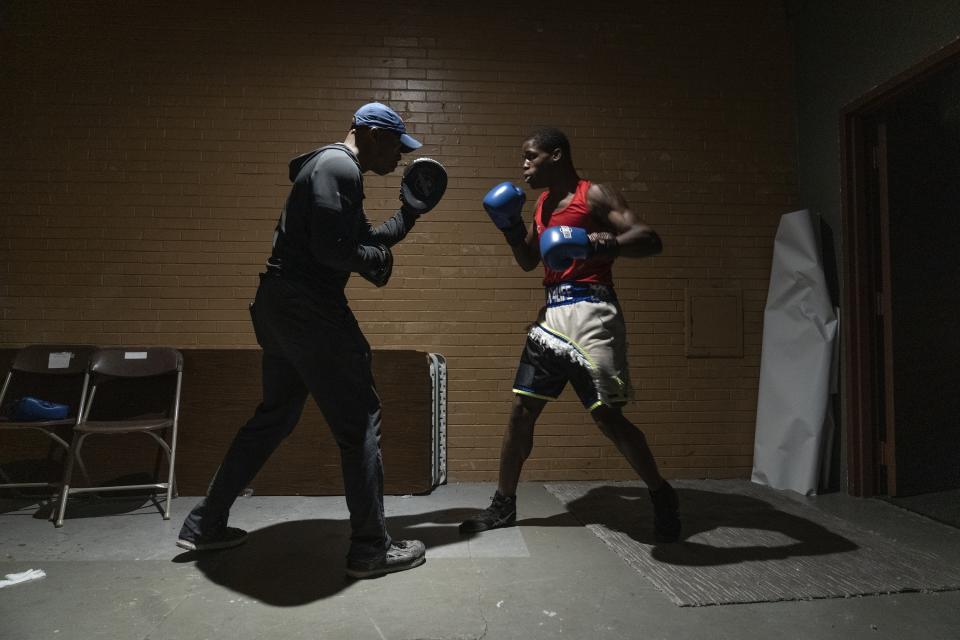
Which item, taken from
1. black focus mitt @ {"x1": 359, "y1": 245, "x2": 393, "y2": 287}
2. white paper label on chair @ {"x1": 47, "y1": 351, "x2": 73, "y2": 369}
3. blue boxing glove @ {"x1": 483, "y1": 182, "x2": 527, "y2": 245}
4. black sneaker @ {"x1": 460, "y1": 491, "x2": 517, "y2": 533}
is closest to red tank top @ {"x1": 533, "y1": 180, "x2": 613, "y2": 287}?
blue boxing glove @ {"x1": 483, "y1": 182, "x2": 527, "y2": 245}

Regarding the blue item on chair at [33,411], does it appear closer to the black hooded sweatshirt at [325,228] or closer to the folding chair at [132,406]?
the folding chair at [132,406]

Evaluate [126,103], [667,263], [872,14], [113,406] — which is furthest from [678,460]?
[126,103]

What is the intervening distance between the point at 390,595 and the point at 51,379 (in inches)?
112

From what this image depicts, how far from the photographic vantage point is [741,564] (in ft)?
7.66

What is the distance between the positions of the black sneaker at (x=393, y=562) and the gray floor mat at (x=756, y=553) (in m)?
0.80

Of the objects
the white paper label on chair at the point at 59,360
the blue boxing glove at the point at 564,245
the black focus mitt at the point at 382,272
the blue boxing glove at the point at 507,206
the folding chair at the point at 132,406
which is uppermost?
the blue boxing glove at the point at 507,206

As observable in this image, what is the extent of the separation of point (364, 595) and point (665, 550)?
1225 millimetres

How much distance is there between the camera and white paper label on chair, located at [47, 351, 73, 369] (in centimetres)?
353

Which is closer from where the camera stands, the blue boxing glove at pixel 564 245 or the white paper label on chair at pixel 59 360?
the blue boxing glove at pixel 564 245

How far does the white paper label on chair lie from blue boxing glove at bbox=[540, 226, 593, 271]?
9.50 ft

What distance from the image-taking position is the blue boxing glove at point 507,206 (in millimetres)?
2664

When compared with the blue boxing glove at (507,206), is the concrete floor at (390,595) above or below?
below

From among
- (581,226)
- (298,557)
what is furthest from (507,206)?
(298,557)

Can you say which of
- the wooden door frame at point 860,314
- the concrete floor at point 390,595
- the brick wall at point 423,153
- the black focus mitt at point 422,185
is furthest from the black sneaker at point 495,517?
the wooden door frame at point 860,314
